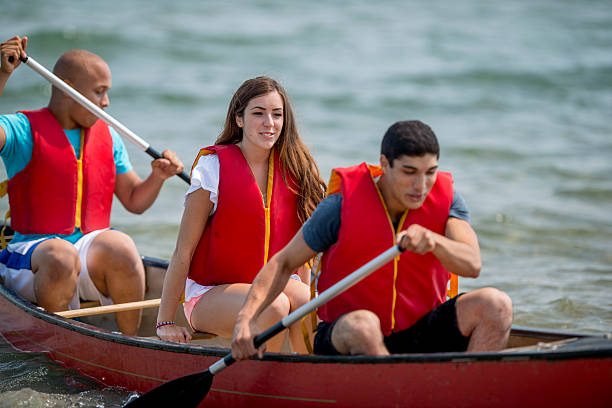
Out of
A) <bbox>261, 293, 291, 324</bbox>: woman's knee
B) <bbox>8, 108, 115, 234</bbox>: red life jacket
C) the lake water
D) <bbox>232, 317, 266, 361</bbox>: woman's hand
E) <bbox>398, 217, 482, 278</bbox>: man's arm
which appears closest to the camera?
<bbox>398, 217, 482, 278</bbox>: man's arm

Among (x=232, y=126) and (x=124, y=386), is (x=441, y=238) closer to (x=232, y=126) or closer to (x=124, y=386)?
(x=232, y=126)

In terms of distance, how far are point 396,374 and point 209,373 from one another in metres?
0.83

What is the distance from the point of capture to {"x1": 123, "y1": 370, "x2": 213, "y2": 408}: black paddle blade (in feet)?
11.0

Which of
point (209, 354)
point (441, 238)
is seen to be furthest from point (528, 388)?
point (209, 354)

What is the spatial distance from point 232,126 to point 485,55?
13.0 metres

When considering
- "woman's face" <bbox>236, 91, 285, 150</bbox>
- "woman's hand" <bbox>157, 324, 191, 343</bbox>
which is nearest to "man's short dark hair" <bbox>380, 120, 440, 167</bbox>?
"woman's face" <bbox>236, 91, 285, 150</bbox>

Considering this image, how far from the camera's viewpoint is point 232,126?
13.0 ft

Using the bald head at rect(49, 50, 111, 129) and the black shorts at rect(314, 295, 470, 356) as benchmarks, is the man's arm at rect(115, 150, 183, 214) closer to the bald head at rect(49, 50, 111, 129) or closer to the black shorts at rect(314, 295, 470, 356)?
the bald head at rect(49, 50, 111, 129)

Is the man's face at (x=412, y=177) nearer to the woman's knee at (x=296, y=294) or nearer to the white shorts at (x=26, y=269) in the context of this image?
the woman's knee at (x=296, y=294)

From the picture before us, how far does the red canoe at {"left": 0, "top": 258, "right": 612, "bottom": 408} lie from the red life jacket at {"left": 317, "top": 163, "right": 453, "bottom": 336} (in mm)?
244

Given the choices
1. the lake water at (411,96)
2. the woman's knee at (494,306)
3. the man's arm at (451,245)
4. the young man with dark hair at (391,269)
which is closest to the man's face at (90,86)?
the lake water at (411,96)

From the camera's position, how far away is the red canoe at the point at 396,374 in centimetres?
279

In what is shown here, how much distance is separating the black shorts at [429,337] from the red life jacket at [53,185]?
198 centimetres

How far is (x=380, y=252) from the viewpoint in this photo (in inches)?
122
